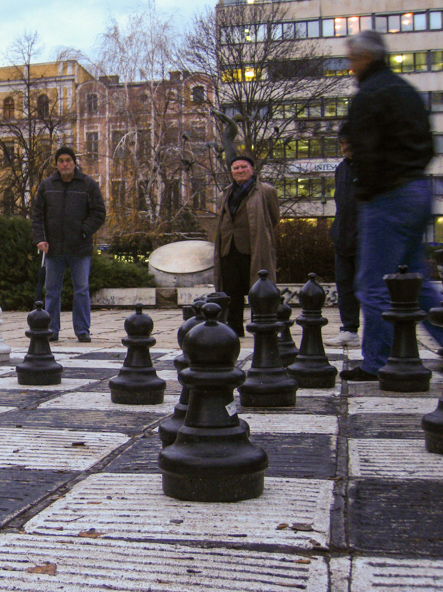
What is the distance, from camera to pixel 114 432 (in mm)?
2689

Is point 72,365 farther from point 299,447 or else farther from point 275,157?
point 275,157

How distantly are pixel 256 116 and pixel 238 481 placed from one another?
80.0 feet

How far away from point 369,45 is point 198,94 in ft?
83.3

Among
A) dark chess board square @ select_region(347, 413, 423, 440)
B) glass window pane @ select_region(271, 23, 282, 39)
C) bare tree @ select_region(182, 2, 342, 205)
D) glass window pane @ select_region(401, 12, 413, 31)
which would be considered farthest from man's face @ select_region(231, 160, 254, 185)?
glass window pane @ select_region(401, 12, 413, 31)

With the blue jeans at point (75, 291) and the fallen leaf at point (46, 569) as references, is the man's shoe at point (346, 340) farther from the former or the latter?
the fallen leaf at point (46, 569)

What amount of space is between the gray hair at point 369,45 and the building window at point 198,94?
23.1m

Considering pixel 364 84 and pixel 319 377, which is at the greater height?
pixel 364 84

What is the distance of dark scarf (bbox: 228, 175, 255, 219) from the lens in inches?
240

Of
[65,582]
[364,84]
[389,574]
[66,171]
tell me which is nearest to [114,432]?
[65,582]

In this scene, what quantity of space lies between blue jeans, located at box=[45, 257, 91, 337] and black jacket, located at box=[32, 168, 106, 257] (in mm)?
100

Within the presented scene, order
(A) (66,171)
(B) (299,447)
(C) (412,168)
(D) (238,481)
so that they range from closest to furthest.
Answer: (D) (238,481), (B) (299,447), (C) (412,168), (A) (66,171)

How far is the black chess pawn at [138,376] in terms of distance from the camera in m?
3.34

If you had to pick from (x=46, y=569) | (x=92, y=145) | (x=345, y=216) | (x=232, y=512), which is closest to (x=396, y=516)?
(x=232, y=512)

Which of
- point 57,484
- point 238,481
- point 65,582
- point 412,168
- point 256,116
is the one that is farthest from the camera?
point 256,116
